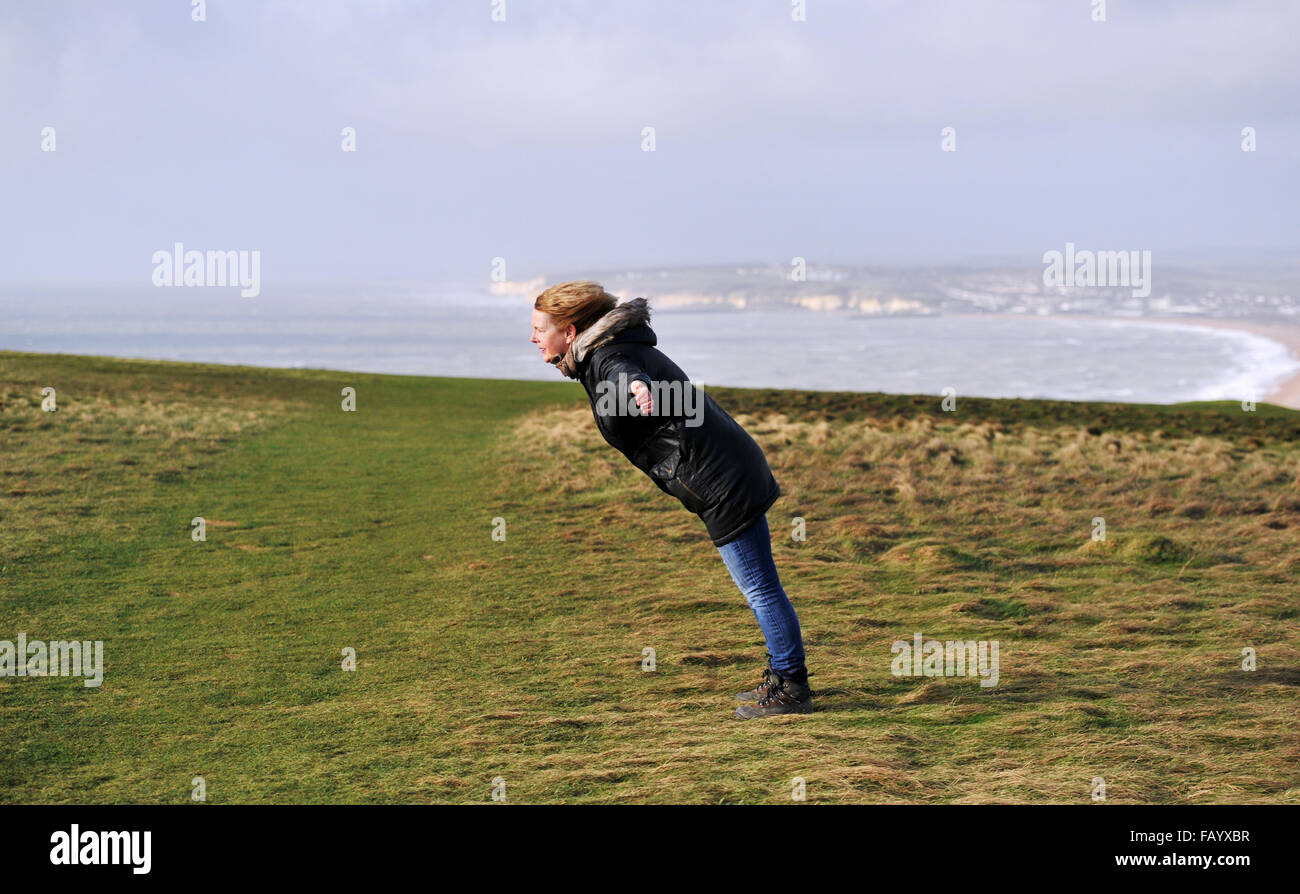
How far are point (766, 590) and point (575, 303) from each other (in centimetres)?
164

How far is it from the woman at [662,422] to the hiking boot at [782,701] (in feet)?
1.69

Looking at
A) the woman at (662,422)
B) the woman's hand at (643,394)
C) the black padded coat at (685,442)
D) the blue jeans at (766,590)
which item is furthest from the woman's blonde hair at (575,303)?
the blue jeans at (766,590)

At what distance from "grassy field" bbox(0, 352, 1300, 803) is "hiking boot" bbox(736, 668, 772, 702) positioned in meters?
0.18

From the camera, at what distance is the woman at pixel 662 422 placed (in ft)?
15.3

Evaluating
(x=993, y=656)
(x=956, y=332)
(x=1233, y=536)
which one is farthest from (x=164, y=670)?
(x=956, y=332)

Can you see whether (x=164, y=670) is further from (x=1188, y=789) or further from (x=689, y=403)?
(x=1188, y=789)

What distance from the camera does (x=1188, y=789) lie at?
14.1ft

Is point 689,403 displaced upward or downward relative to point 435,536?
upward

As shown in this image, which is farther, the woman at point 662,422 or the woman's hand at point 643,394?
the woman at point 662,422

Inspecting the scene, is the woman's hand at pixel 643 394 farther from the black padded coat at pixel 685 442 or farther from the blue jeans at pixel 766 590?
the blue jeans at pixel 766 590

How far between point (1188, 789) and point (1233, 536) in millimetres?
7388

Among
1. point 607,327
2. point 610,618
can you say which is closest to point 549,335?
point 607,327

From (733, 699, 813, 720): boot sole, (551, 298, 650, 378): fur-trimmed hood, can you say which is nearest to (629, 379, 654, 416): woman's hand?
(551, 298, 650, 378): fur-trimmed hood

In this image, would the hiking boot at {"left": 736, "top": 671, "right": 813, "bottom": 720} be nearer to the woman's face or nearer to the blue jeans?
the blue jeans
